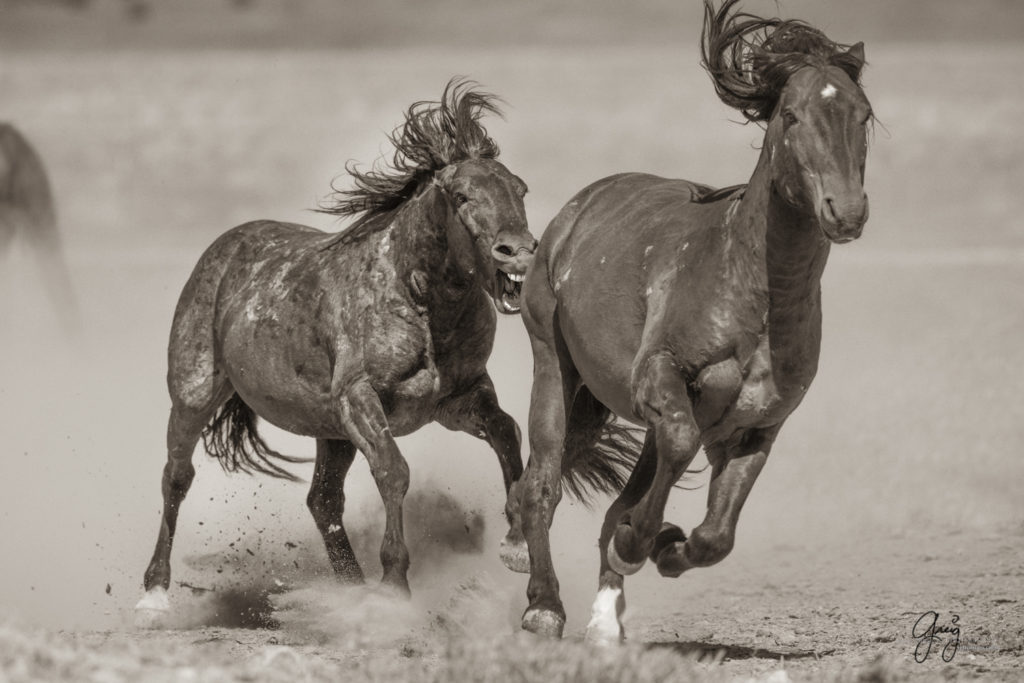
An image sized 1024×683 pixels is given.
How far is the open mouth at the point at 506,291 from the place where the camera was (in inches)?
274

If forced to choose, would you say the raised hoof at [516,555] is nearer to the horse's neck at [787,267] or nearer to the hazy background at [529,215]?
the hazy background at [529,215]

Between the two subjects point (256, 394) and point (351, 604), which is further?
point (256, 394)

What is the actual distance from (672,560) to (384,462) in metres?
1.53

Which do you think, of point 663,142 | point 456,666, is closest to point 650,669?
point 456,666

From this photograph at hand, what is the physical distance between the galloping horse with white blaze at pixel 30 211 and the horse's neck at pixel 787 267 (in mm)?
13796

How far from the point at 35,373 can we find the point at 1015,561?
951cm

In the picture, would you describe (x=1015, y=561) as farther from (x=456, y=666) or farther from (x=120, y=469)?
(x=120, y=469)

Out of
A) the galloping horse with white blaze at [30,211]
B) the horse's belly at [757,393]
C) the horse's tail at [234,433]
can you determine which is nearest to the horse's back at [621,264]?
the horse's belly at [757,393]

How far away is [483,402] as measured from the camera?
7398 mm

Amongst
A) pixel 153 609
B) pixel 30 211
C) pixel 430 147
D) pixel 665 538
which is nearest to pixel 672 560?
pixel 665 538

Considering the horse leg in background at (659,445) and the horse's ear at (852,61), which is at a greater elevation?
the horse's ear at (852,61)

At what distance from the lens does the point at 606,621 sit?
6.15 metres

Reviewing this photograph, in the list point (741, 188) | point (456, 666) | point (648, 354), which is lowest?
point (456, 666)

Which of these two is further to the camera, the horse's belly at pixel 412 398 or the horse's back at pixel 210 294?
the horse's back at pixel 210 294
